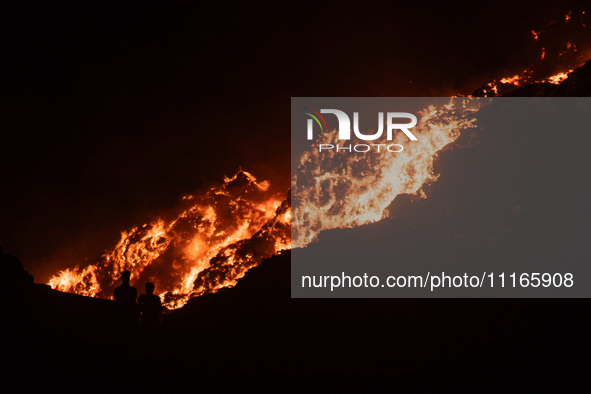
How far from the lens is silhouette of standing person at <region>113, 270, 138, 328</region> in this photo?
5770 millimetres

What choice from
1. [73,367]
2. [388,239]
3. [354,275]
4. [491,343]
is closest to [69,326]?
[73,367]

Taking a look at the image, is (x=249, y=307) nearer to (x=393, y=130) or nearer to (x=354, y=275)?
(x=354, y=275)

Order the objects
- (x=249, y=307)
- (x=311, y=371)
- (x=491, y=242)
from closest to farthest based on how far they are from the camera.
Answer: (x=311, y=371) < (x=249, y=307) < (x=491, y=242)

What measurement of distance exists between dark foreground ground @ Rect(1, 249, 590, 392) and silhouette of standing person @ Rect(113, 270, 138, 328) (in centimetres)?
26

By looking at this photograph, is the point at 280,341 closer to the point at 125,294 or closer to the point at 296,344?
the point at 296,344

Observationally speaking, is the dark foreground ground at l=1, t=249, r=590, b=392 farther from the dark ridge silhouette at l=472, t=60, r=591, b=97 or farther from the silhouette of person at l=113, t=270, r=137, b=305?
the dark ridge silhouette at l=472, t=60, r=591, b=97

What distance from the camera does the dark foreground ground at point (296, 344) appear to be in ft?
17.4

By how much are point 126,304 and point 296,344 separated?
11.1ft

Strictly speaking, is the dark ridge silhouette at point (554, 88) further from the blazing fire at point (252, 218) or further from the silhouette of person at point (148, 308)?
the silhouette of person at point (148, 308)

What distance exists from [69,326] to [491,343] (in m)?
7.96

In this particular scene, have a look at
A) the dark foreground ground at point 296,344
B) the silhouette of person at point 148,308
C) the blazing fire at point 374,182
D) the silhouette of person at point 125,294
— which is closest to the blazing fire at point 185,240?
Answer: the blazing fire at point 374,182

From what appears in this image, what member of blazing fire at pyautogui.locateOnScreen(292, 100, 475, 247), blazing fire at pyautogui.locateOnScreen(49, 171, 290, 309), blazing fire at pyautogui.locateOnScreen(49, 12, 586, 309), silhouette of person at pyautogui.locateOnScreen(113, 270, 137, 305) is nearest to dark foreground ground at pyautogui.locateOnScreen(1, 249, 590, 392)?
silhouette of person at pyautogui.locateOnScreen(113, 270, 137, 305)

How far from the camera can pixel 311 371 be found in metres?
6.22

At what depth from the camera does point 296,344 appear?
6590 millimetres
